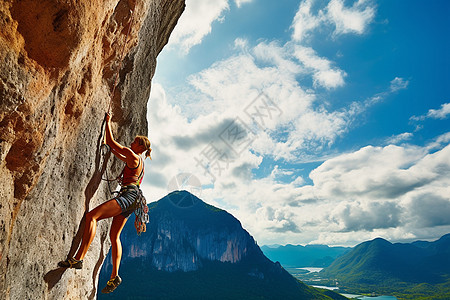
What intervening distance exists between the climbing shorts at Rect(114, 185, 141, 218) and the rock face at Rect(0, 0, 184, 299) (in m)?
0.65

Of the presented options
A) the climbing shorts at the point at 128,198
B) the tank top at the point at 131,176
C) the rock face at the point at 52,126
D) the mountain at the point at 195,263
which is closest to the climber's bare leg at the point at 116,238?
the climbing shorts at the point at 128,198

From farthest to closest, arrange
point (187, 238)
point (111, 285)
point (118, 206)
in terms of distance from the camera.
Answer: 1. point (187, 238)
2. point (111, 285)
3. point (118, 206)

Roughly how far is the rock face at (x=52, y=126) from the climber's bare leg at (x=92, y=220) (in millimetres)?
230

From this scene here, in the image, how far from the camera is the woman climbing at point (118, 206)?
14.0 feet

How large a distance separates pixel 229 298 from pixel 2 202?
107249 millimetres

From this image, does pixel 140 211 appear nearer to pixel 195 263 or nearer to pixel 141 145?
pixel 141 145

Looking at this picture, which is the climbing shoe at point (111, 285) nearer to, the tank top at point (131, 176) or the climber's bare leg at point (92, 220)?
the climber's bare leg at point (92, 220)

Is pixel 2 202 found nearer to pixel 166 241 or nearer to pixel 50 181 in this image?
pixel 50 181

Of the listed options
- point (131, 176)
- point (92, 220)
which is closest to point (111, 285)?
point (92, 220)

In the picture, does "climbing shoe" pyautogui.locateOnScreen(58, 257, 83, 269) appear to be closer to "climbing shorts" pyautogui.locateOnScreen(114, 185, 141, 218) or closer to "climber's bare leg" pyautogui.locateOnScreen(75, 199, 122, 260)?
"climber's bare leg" pyautogui.locateOnScreen(75, 199, 122, 260)

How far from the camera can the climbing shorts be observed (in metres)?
4.57

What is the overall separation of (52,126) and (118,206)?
1689 millimetres

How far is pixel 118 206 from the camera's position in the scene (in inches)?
177

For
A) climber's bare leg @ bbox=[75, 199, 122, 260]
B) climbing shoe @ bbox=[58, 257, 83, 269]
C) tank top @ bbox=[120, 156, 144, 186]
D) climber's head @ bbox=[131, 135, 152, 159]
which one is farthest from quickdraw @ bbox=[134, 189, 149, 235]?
climbing shoe @ bbox=[58, 257, 83, 269]
